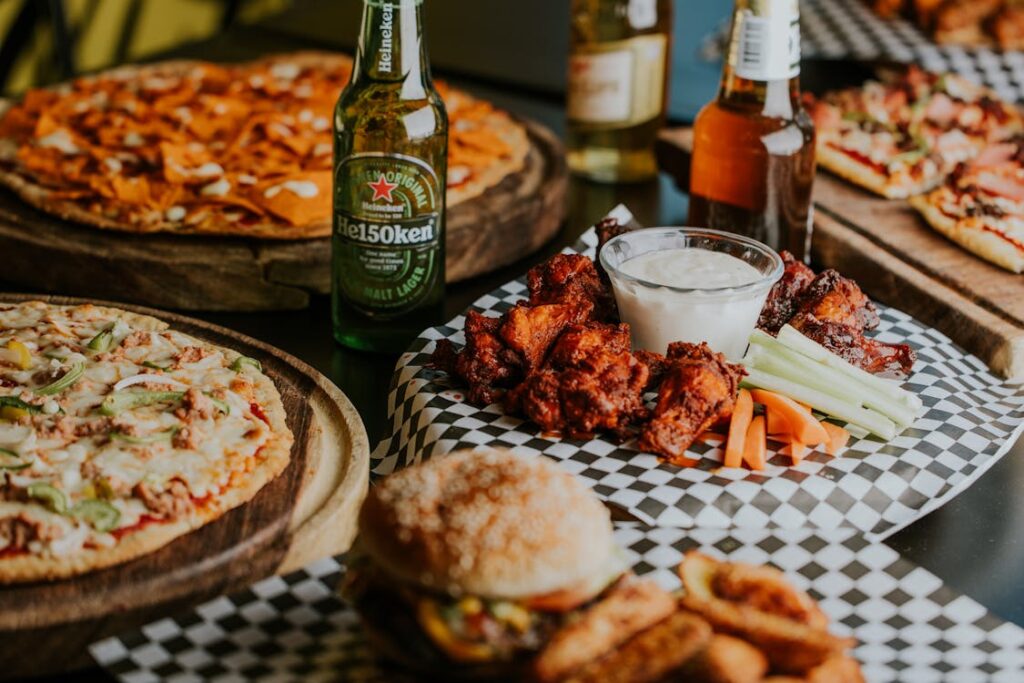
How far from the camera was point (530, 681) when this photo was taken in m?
1.48

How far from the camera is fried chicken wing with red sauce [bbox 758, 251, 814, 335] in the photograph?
2594 mm

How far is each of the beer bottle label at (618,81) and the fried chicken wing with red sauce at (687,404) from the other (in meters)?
1.56

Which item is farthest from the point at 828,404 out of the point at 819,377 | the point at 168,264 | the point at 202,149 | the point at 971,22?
the point at 971,22

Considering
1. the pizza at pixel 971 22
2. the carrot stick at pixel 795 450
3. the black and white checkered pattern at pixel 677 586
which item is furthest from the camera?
the pizza at pixel 971 22

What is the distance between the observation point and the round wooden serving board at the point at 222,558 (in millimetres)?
1729

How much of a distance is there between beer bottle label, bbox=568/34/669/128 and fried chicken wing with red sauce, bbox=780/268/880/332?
3.89ft

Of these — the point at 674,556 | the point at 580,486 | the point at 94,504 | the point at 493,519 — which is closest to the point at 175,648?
the point at 94,504

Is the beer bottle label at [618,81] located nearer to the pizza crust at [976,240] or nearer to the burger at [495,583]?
the pizza crust at [976,240]

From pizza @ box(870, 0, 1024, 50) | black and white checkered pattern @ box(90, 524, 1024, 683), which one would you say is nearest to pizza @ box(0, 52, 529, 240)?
black and white checkered pattern @ box(90, 524, 1024, 683)

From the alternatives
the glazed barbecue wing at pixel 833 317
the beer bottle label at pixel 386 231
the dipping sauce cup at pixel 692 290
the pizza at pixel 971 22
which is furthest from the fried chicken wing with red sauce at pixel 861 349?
the pizza at pixel 971 22

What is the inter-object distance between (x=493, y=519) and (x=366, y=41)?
1240 mm

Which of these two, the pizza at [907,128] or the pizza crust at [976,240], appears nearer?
the pizza crust at [976,240]

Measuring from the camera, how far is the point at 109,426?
208cm

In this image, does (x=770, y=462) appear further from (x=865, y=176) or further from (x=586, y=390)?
(x=865, y=176)
